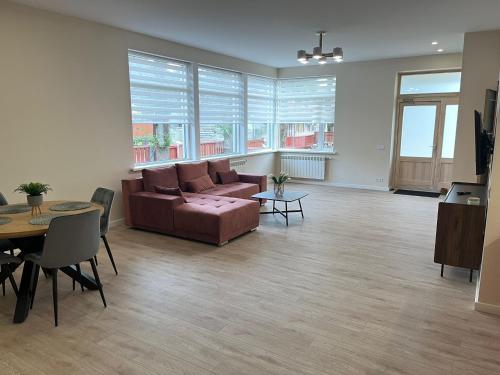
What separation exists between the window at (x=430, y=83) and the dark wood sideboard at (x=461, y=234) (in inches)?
189

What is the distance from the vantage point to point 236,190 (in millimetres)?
6160

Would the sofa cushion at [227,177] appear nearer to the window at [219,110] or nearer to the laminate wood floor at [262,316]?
the window at [219,110]

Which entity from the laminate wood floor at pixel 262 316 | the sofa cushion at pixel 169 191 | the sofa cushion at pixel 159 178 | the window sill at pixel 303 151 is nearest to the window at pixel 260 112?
the window sill at pixel 303 151

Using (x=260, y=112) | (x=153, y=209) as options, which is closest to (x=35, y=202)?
(x=153, y=209)

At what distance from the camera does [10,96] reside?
13.7 ft

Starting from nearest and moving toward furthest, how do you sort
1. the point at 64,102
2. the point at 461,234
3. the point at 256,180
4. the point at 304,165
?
the point at 461,234 → the point at 64,102 → the point at 256,180 → the point at 304,165

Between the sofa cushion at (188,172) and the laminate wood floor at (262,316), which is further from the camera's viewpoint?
the sofa cushion at (188,172)

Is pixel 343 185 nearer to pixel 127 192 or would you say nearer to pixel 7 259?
pixel 127 192

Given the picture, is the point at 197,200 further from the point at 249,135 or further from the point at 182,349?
the point at 249,135

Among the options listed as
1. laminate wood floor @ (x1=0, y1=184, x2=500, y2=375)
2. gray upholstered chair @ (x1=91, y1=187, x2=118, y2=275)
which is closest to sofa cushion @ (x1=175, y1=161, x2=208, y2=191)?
laminate wood floor @ (x1=0, y1=184, x2=500, y2=375)

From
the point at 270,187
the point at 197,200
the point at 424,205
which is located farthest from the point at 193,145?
the point at 424,205

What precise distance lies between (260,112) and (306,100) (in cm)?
120

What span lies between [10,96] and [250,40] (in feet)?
11.8

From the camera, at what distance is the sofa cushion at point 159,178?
5.43m
